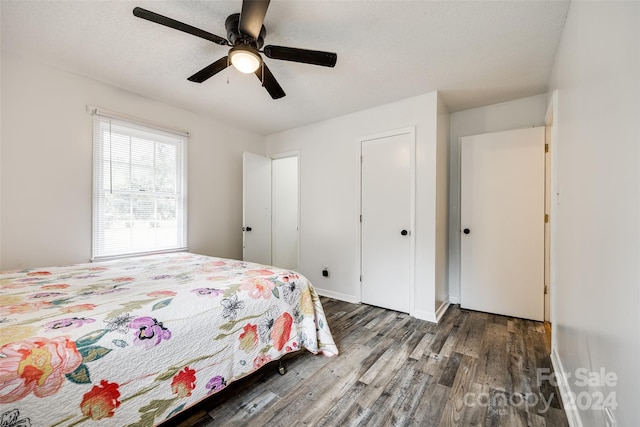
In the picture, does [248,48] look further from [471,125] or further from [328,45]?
[471,125]

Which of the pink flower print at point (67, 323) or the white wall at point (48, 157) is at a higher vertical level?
the white wall at point (48, 157)

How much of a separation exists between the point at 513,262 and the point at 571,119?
178 centimetres

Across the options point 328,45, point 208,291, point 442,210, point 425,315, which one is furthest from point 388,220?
point 208,291

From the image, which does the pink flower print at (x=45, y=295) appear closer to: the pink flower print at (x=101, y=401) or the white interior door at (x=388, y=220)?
the pink flower print at (x=101, y=401)

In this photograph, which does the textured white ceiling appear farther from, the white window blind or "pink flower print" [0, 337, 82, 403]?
"pink flower print" [0, 337, 82, 403]

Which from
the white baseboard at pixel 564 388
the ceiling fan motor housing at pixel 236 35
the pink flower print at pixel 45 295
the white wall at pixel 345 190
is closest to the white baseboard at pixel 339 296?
the white wall at pixel 345 190

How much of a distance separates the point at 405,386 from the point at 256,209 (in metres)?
2.87

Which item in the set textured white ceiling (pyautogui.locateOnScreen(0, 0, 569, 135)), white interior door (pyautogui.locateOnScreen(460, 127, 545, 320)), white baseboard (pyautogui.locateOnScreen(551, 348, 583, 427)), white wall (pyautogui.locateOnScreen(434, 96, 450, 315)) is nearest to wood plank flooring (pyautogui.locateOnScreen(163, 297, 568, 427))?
white baseboard (pyautogui.locateOnScreen(551, 348, 583, 427))

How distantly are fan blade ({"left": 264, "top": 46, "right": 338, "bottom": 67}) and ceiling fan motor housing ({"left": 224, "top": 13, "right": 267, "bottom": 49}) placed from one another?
94mm

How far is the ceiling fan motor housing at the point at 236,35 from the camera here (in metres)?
1.58

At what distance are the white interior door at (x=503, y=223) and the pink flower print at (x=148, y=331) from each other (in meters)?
3.08

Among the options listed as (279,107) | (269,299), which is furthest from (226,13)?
(269,299)

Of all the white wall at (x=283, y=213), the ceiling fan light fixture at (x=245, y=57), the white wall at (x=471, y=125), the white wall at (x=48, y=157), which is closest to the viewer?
the ceiling fan light fixture at (x=245, y=57)

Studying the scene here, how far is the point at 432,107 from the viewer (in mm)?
2709
